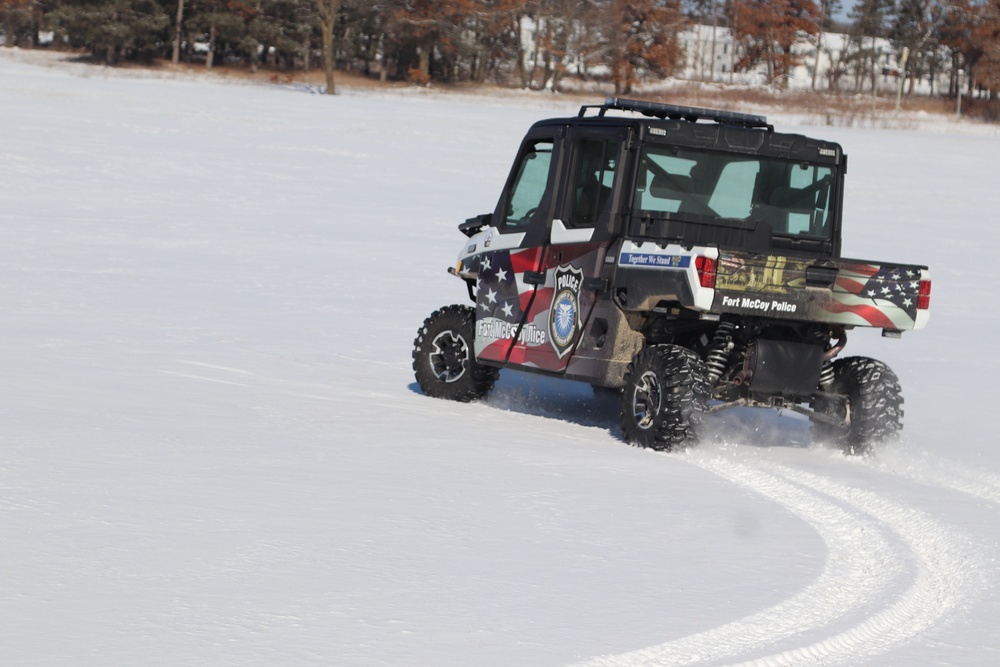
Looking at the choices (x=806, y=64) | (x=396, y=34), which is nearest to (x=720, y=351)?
(x=396, y=34)

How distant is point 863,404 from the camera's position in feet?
31.0

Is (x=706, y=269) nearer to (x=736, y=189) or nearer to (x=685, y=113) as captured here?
(x=736, y=189)

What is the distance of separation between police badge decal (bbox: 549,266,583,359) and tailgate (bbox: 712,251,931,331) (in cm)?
140

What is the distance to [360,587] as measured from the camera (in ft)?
18.0

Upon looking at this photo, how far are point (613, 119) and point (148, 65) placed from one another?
6507cm

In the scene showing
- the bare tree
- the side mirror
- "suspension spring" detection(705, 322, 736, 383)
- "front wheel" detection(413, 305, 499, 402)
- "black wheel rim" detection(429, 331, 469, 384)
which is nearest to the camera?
"suspension spring" detection(705, 322, 736, 383)

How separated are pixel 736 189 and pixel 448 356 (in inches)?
109

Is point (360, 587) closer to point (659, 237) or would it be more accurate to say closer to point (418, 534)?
point (418, 534)

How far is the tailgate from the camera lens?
8.62 meters

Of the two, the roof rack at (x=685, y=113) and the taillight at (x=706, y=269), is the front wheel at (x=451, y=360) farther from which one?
the taillight at (x=706, y=269)

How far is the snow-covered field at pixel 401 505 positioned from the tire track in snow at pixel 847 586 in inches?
0.8

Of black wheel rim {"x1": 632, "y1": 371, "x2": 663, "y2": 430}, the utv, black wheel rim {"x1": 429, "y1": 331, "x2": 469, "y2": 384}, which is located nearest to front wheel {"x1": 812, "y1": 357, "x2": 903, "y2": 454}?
the utv

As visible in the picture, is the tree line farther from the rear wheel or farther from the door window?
the rear wheel

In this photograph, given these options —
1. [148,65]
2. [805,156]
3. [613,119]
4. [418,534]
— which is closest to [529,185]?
[613,119]
